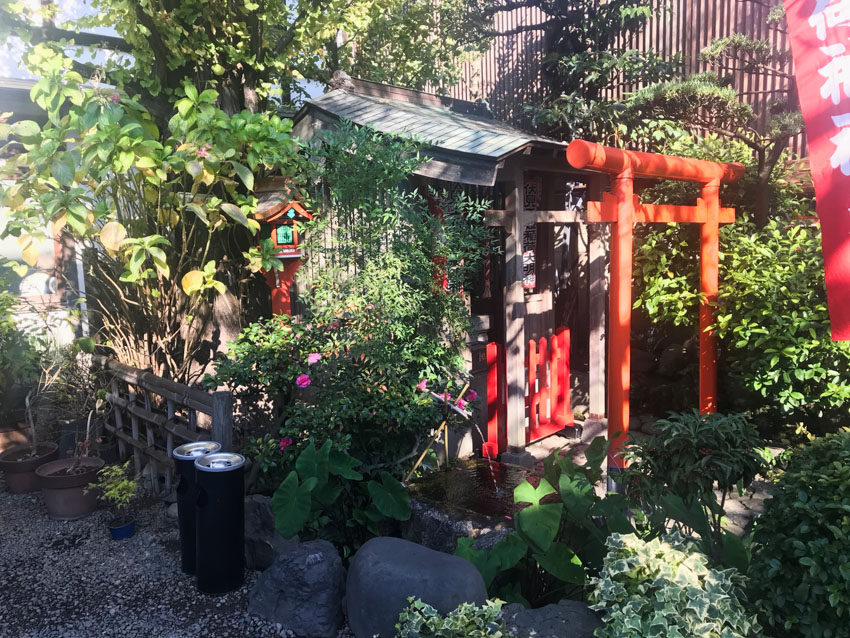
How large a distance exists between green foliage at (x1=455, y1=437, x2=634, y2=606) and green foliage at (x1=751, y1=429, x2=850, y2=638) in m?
0.89

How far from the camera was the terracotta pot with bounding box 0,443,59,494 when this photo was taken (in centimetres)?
666

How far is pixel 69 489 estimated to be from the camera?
596 centimetres

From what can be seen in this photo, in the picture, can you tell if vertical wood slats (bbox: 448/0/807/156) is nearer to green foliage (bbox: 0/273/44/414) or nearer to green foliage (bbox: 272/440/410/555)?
green foliage (bbox: 272/440/410/555)

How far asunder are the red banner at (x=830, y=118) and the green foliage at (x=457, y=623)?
2284mm

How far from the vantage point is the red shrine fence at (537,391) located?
718cm

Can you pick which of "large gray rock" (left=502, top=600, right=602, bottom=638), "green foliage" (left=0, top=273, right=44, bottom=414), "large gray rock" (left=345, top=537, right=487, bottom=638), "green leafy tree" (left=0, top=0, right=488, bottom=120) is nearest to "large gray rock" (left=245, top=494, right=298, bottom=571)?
"large gray rock" (left=345, top=537, right=487, bottom=638)

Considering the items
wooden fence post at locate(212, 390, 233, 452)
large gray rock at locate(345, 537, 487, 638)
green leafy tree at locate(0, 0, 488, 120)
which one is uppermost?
green leafy tree at locate(0, 0, 488, 120)

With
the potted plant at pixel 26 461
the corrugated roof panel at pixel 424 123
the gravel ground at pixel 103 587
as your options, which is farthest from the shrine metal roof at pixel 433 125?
the potted plant at pixel 26 461

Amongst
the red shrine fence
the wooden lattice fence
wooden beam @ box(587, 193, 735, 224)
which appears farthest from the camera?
the red shrine fence

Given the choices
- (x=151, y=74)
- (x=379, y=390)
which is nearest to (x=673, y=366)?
(x=379, y=390)

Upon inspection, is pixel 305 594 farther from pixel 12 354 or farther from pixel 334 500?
pixel 12 354

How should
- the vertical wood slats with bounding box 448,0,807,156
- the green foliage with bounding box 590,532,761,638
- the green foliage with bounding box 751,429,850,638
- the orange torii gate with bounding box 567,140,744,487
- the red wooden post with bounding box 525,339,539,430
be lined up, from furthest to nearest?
the vertical wood slats with bounding box 448,0,807,156 < the red wooden post with bounding box 525,339,539,430 < the orange torii gate with bounding box 567,140,744,487 < the green foliage with bounding box 590,532,761,638 < the green foliage with bounding box 751,429,850,638

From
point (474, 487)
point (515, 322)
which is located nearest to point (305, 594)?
point (474, 487)

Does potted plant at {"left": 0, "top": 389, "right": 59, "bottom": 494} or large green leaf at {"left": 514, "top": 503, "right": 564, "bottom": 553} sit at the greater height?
large green leaf at {"left": 514, "top": 503, "right": 564, "bottom": 553}
